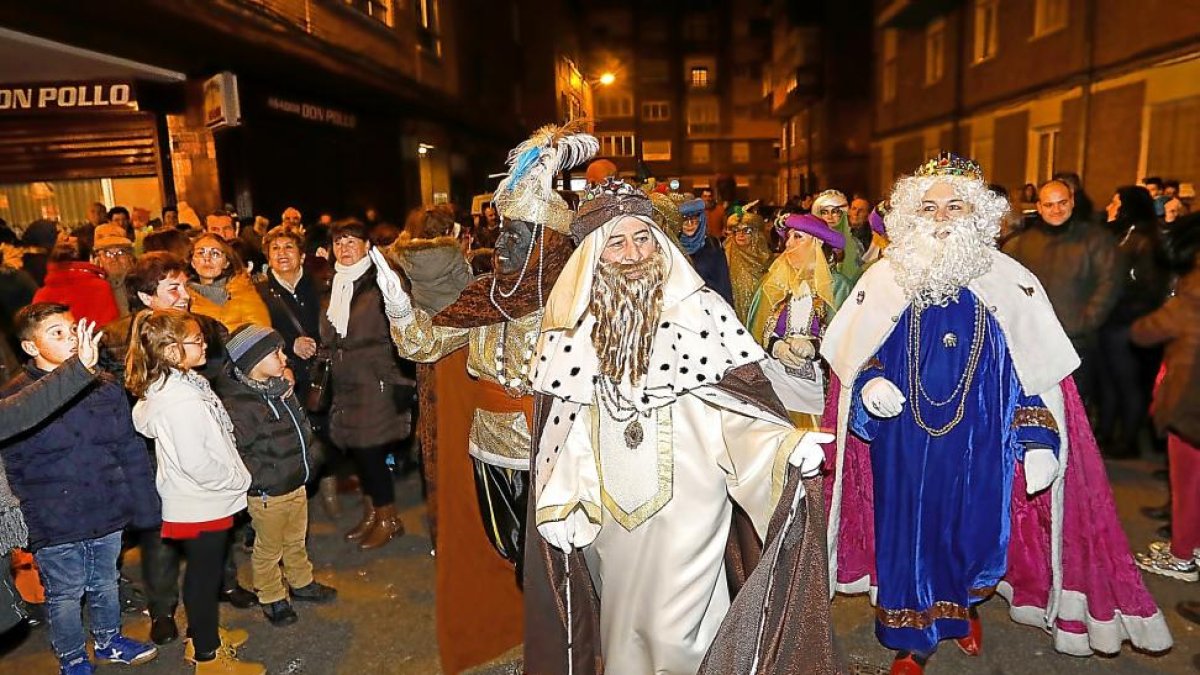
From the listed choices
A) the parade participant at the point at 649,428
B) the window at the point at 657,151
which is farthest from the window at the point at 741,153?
the parade participant at the point at 649,428

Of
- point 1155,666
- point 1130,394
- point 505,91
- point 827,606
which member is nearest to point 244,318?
point 827,606

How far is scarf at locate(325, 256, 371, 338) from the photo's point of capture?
18.3 feet

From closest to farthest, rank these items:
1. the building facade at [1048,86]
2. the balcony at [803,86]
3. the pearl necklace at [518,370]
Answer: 1. the pearl necklace at [518,370]
2. the building facade at [1048,86]
3. the balcony at [803,86]

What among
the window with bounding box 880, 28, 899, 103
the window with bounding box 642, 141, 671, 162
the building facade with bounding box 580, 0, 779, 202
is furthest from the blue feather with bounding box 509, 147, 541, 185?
the window with bounding box 642, 141, 671, 162

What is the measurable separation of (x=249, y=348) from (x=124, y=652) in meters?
1.70

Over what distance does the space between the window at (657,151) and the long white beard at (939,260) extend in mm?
56100

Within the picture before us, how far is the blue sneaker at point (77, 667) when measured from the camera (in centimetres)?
397

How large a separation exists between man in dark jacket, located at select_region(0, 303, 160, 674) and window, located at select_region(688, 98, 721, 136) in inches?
2250

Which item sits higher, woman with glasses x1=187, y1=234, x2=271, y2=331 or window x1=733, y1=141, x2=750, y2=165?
window x1=733, y1=141, x2=750, y2=165

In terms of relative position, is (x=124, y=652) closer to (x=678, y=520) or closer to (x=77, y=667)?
(x=77, y=667)

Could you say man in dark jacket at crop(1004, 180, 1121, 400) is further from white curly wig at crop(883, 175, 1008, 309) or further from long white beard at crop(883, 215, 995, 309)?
long white beard at crop(883, 215, 995, 309)

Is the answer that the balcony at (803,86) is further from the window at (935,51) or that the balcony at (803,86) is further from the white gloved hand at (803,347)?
the white gloved hand at (803,347)

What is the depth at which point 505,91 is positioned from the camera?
3058 cm

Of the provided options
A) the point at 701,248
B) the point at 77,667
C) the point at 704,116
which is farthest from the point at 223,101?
the point at 704,116
